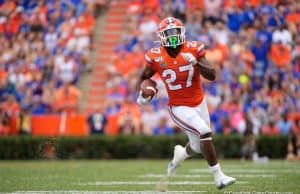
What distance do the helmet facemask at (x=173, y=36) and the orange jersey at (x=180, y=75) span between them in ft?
0.29

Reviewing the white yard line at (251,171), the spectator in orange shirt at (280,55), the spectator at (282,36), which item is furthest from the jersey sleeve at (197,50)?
the spectator at (282,36)

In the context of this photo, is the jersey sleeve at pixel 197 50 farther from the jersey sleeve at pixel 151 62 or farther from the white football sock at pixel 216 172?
the white football sock at pixel 216 172

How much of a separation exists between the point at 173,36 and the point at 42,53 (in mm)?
11509

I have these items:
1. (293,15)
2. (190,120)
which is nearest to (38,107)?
(293,15)

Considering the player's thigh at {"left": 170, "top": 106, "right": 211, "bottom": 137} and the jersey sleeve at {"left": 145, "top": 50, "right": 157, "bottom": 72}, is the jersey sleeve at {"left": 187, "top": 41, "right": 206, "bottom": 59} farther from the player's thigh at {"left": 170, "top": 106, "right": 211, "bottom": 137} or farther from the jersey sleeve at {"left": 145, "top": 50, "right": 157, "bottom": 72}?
the player's thigh at {"left": 170, "top": 106, "right": 211, "bottom": 137}

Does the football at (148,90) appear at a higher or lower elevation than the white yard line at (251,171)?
higher

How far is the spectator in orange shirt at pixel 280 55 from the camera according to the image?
17359 mm

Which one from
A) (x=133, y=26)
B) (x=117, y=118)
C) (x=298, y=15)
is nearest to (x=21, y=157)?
(x=117, y=118)

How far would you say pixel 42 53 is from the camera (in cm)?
1920

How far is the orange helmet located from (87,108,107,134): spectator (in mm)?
9060

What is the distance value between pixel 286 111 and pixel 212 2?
3.68 m

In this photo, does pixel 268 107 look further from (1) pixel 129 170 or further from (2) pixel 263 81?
(1) pixel 129 170

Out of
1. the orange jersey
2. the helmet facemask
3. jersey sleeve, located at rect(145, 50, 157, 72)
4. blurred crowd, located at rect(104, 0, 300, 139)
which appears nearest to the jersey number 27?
the orange jersey

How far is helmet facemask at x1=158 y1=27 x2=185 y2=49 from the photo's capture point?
809 centimetres
